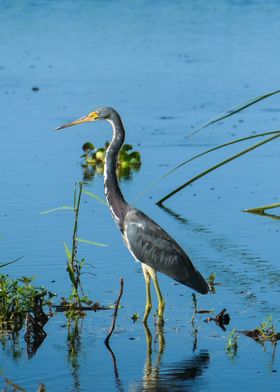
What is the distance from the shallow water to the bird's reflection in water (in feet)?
0.04

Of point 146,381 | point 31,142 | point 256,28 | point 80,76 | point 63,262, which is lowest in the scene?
point 146,381

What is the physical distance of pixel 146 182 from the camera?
40.0 feet

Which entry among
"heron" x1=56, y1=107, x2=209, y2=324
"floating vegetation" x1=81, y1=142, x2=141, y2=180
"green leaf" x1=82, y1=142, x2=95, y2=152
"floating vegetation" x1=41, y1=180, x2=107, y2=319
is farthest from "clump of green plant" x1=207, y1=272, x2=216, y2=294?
"green leaf" x1=82, y1=142, x2=95, y2=152

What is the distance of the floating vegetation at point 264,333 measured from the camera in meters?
7.59

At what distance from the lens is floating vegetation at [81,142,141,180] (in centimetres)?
1280

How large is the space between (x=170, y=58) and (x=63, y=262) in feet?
38.9

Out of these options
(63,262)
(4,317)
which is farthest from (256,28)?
(4,317)

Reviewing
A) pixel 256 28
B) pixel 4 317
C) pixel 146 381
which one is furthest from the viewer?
pixel 256 28

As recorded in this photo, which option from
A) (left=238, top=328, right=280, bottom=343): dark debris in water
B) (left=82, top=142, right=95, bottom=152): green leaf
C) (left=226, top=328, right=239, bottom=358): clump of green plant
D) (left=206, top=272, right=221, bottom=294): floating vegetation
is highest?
(left=82, top=142, right=95, bottom=152): green leaf

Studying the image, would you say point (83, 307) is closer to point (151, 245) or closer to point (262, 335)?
point (151, 245)

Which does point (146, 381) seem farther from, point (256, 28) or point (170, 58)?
point (256, 28)

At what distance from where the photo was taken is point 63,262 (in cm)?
945

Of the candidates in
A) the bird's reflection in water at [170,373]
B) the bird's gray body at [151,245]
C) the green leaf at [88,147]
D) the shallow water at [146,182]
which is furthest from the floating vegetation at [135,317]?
the green leaf at [88,147]

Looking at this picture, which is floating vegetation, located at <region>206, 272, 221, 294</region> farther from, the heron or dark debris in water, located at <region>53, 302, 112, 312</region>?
dark debris in water, located at <region>53, 302, 112, 312</region>
